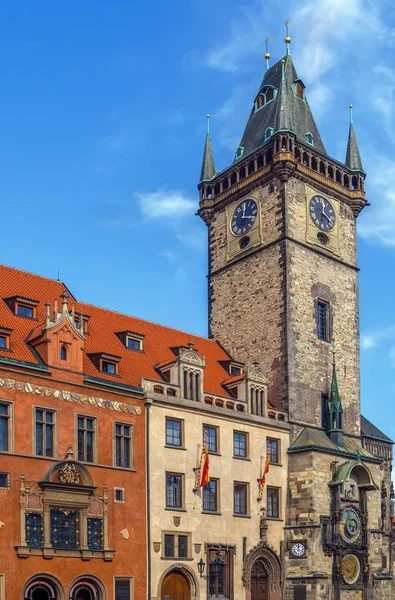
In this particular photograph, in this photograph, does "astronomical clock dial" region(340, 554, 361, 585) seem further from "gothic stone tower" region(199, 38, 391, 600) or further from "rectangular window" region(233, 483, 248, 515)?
"rectangular window" region(233, 483, 248, 515)

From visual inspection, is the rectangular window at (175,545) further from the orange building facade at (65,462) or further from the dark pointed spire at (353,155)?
the dark pointed spire at (353,155)

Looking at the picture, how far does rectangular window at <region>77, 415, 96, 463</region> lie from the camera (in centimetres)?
3662

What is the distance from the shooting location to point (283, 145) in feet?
167

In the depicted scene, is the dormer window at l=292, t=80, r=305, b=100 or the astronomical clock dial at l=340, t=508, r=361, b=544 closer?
the astronomical clock dial at l=340, t=508, r=361, b=544

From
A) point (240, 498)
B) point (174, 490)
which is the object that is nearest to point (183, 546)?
point (174, 490)

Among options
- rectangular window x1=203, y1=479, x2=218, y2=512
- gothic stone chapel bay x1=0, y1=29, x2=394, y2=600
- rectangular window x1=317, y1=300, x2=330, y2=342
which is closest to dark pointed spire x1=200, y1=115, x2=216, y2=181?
gothic stone chapel bay x1=0, y1=29, x2=394, y2=600

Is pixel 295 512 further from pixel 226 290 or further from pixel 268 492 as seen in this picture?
pixel 226 290

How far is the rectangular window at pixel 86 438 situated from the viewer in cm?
3662

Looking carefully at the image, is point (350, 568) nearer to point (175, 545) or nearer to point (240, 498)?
point (240, 498)

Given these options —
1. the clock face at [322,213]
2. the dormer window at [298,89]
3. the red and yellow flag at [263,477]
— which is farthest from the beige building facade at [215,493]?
the dormer window at [298,89]

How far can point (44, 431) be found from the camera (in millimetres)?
35312

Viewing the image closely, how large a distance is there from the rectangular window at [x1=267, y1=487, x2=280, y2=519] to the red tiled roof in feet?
17.8

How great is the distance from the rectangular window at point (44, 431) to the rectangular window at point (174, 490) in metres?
6.45

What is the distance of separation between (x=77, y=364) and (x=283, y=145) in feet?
66.3
